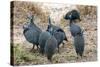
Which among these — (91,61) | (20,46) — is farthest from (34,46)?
(91,61)

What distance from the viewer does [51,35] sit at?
260 centimetres

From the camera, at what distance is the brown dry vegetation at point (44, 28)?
7.94 ft

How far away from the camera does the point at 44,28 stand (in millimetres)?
2555

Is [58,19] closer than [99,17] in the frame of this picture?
Yes

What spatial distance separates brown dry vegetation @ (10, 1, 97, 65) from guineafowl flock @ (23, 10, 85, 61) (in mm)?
51

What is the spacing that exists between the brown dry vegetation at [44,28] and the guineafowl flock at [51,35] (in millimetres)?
51

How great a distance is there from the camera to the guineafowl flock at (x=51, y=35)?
2.50 meters

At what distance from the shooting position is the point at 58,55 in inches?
103

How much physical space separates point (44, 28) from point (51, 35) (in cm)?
14

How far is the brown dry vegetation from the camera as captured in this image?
7.94ft

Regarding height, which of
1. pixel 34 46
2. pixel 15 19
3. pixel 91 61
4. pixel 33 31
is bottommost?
pixel 91 61

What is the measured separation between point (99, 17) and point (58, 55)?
34.6 inches
